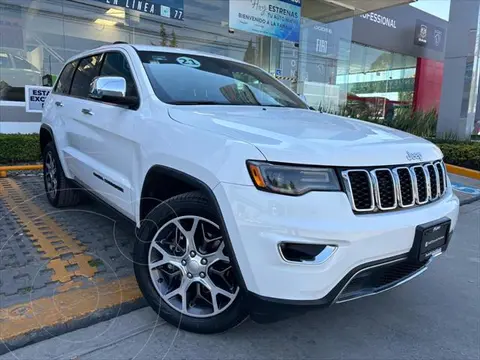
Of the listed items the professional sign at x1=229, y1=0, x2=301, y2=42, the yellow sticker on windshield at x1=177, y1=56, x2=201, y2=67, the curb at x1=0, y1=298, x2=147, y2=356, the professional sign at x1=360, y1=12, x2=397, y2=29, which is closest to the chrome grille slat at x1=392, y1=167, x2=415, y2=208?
the curb at x1=0, y1=298, x2=147, y2=356

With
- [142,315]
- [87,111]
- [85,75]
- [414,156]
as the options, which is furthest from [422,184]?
[85,75]

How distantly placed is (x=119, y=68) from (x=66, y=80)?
5.25 feet

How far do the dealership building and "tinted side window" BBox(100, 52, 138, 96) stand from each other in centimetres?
573

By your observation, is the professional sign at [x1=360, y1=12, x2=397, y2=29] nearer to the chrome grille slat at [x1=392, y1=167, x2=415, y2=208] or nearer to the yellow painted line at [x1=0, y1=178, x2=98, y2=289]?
the yellow painted line at [x1=0, y1=178, x2=98, y2=289]

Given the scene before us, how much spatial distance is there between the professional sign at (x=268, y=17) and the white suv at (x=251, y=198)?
7.77 m

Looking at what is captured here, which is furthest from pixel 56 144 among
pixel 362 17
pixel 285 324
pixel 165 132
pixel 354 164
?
pixel 362 17

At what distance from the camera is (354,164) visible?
2139mm

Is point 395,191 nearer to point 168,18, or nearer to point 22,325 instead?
point 22,325

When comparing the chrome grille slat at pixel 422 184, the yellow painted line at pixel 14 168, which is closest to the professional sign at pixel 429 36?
the yellow painted line at pixel 14 168

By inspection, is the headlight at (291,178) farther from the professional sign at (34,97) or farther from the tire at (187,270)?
the professional sign at (34,97)

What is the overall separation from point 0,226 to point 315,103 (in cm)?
1157

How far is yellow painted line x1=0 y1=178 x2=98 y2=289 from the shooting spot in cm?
327

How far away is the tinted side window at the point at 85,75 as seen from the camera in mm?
4086

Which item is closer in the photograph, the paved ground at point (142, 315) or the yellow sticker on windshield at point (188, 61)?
the paved ground at point (142, 315)
